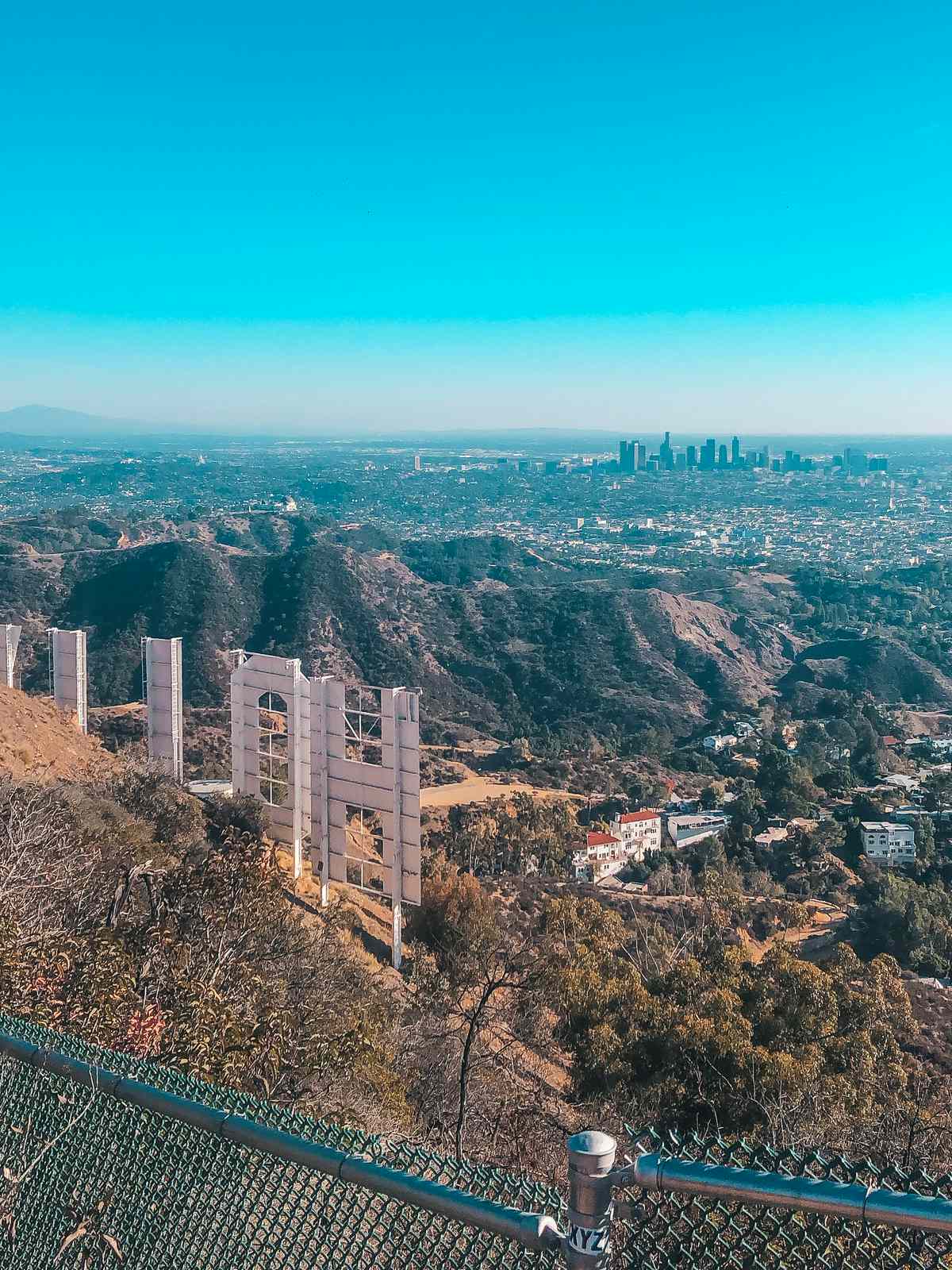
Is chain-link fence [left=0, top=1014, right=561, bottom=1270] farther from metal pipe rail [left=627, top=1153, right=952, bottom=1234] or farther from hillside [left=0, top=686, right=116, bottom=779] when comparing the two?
hillside [left=0, top=686, right=116, bottom=779]

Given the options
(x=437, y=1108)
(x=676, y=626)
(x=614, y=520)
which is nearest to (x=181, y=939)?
(x=437, y=1108)

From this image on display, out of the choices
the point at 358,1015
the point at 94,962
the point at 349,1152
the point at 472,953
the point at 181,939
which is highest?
the point at 349,1152

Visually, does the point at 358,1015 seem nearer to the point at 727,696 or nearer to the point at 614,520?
the point at 727,696

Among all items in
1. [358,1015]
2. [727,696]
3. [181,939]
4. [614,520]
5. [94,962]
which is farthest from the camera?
[614,520]

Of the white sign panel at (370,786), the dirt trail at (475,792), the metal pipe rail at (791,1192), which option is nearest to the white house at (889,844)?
the dirt trail at (475,792)

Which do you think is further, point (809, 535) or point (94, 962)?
point (809, 535)

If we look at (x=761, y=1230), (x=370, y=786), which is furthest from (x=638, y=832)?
(x=761, y=1230)

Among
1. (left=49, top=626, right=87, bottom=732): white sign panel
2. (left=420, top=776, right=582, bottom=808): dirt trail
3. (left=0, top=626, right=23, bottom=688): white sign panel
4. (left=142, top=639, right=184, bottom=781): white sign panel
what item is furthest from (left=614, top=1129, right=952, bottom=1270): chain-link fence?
(left=420, top=776, right=582, bottom=808): dirt trail
